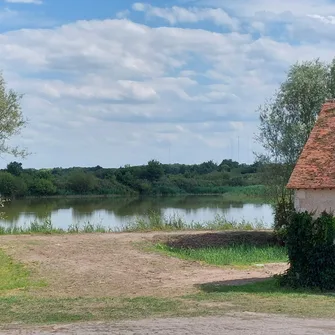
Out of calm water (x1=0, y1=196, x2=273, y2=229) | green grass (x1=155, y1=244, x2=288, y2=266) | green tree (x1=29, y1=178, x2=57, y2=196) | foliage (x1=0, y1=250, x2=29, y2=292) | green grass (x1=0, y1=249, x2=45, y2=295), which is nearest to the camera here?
green grass (x1=0, y1=249, x2=45, y2=295)

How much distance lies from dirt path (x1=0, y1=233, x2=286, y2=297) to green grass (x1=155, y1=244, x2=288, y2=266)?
3.91 ft

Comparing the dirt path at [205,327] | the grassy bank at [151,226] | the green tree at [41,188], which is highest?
the green tree at [41,188]

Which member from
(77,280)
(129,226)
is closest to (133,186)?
(129,226)

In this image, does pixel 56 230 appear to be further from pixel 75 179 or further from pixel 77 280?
pixel 75 179

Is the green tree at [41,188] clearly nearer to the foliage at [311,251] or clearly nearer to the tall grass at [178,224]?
the tall grass at [178,224]

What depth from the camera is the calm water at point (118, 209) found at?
40375 mm

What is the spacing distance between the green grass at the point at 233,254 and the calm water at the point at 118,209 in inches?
283

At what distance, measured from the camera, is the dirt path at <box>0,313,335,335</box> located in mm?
11281

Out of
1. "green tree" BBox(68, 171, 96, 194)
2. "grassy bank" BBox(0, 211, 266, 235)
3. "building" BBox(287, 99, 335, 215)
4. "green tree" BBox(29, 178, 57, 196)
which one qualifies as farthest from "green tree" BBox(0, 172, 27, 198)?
"building" BBox(287, 99, 335, 215)

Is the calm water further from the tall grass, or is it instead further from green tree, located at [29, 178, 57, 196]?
green tree, located at [29, 178, 57, 196]

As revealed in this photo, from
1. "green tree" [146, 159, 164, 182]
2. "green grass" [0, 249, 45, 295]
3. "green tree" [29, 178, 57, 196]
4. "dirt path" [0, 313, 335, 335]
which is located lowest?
"green grass" [0, 249, 45, 295]

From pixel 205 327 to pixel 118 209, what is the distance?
37878 mm

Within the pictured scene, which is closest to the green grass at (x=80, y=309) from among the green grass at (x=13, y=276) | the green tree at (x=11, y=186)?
the green grass at (x=13, y=276)

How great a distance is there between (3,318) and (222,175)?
57.2 meters
